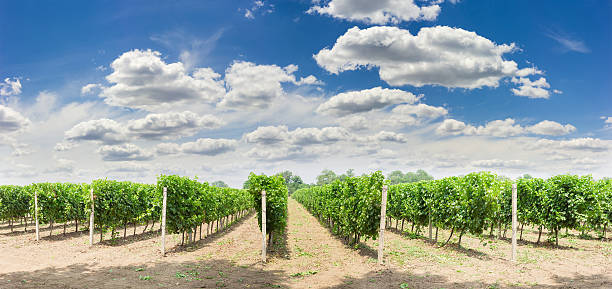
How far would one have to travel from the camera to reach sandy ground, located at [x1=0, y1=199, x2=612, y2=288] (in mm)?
9930

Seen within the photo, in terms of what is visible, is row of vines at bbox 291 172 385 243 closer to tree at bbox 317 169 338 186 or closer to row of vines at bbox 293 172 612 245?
row of vines at bbox 293 172 612 245

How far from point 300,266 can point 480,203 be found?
26.1 feet

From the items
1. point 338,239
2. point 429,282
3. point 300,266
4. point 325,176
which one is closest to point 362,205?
point 300,266

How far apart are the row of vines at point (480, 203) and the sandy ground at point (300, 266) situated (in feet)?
3.82

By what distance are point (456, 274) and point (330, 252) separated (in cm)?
592

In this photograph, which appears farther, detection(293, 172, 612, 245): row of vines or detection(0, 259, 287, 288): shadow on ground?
detection(293, 172, 612, 245): row of vines

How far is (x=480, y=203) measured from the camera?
14.6 meters

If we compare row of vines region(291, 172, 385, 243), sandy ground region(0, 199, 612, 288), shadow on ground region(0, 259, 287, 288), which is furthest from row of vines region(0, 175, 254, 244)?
row of vines region(291, 172, 385, 243)

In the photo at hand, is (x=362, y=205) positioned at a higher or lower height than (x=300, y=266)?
higher

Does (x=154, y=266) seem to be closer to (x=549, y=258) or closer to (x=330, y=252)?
(x=330, y=252)

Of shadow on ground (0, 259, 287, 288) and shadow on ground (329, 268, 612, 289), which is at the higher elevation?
shadow on ground (329, 268, 612, 289)

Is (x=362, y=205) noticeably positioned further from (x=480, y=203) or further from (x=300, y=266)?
(x=480, y=203)

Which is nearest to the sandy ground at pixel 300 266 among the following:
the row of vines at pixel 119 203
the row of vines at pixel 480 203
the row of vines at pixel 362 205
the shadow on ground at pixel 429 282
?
the shadow on ground at pixel 429 282

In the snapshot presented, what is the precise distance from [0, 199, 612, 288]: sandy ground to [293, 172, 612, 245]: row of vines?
1163 mm
